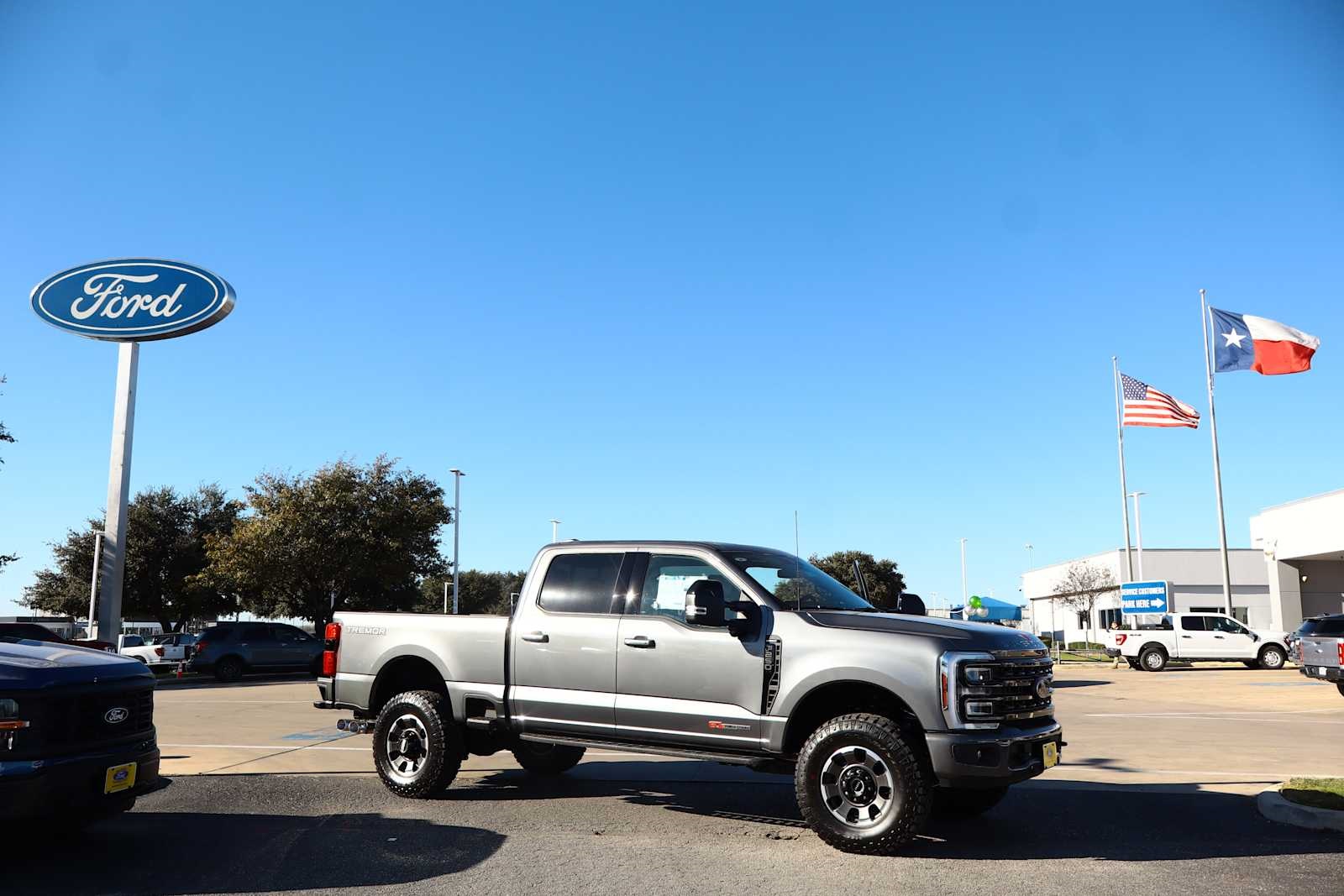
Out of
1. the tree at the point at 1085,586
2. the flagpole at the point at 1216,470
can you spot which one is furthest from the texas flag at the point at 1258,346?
the tree at the point at 1085,586

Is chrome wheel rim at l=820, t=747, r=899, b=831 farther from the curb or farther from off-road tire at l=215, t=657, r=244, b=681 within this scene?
off-road tire at l=215, t=657, r=244, b=681

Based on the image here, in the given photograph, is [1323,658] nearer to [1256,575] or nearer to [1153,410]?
[1153,410]

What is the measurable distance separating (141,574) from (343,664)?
40.1 m

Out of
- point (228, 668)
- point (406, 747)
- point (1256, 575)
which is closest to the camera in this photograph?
point (406, 747)

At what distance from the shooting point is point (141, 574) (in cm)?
4362

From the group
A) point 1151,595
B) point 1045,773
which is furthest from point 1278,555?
point 1045,773

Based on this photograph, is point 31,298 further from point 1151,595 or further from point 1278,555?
point 1278,555

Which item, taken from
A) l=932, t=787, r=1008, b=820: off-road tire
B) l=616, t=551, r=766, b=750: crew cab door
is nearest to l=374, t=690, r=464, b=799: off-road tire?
l=616, t=551, r=766, b=750: crew cab door

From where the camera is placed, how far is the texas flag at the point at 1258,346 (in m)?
30.9

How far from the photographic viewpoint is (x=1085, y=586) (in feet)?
201

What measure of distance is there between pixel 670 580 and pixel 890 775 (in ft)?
7.39

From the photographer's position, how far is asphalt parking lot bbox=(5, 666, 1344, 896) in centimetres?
581

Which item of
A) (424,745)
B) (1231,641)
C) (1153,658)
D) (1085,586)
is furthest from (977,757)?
(1085,586)

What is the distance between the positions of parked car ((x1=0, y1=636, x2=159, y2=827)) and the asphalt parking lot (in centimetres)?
44
